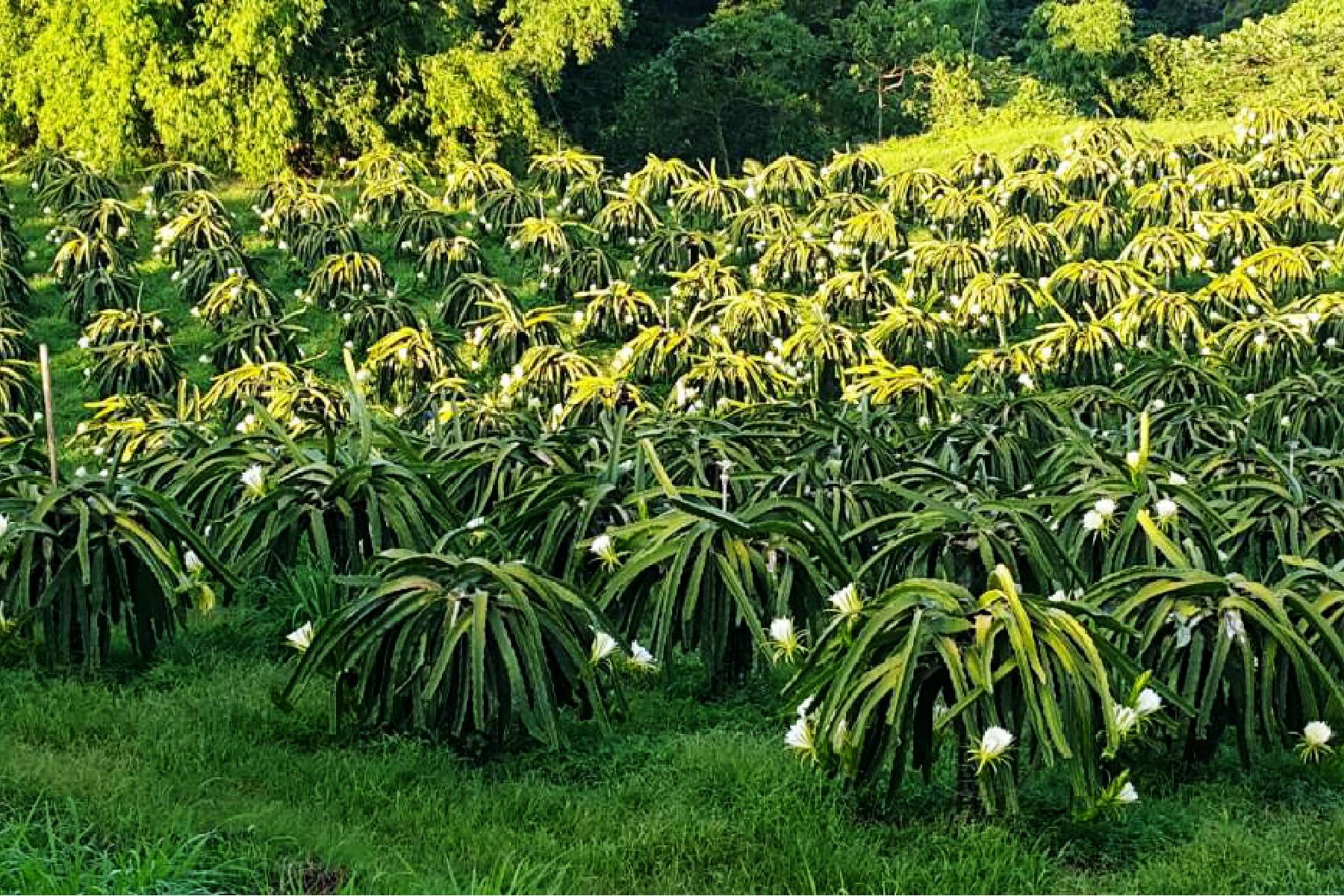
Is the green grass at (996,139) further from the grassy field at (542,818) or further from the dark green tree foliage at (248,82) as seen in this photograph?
the grassy field at (542,818)

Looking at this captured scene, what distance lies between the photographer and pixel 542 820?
2.98 meters

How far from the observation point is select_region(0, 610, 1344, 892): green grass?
258 centimetres

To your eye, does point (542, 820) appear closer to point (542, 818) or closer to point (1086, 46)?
point (542, 818)

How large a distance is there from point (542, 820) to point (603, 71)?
70.8ft

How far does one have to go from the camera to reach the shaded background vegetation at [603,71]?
45.8 ft

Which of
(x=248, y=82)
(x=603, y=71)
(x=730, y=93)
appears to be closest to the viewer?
(x=248, y=82)

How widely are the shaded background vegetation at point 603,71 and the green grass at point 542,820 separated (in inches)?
446

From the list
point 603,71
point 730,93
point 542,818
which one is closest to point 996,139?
point 730,93

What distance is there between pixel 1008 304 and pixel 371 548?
6.55 metres

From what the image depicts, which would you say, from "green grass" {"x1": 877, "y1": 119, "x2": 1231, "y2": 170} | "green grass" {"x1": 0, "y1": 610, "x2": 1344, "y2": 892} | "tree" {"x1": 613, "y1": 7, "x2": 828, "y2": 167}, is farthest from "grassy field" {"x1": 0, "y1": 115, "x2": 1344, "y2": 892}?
"tree" {"x1": 613, "y1": 7, "x2": 828, "y2": 167}

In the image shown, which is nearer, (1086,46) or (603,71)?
(1086,46)

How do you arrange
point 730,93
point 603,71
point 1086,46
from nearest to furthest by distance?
point 730,93 → point 1086,46 → point 603,71

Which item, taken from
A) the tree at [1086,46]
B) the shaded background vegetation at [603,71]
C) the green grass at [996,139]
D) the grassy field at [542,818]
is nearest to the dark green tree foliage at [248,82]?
the shaded background vegetation at [603,71]

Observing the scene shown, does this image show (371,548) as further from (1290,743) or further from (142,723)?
(1290,743)
